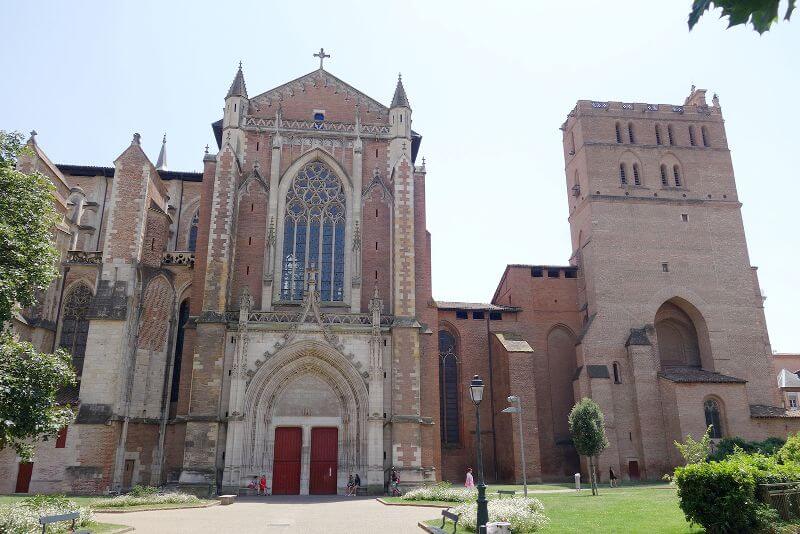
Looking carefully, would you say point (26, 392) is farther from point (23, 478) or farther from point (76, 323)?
point (76, 323)

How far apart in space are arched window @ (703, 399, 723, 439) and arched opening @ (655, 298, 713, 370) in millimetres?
3331

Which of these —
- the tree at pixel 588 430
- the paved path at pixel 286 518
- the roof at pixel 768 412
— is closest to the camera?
the paved path at pixel 286 518

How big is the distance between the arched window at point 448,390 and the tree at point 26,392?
2375 cm

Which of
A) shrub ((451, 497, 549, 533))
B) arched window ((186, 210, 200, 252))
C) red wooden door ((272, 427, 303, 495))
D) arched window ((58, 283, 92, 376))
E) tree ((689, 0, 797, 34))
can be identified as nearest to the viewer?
tree ((689, 0, 797, 34))

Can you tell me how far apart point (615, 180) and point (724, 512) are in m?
32.1

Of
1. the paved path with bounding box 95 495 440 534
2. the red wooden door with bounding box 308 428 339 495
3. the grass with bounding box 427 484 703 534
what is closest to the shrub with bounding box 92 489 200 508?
the paved path with bounding box 95 495 440 534

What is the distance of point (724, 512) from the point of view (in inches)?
496

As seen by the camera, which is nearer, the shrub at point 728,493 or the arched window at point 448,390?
the shrub at point 728,493

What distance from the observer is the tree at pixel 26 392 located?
14.2m

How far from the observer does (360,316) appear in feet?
98.4

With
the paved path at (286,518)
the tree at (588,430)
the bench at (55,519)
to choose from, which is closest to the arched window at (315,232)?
the paved path at (286,518)

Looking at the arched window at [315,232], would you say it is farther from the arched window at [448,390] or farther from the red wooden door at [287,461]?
the arched window at [448,390]

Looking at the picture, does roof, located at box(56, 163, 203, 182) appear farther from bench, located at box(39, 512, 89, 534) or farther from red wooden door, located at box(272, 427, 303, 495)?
bench, located at box(39, 512, 89, 534)

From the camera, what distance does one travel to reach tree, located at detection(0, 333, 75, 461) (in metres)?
14.2
